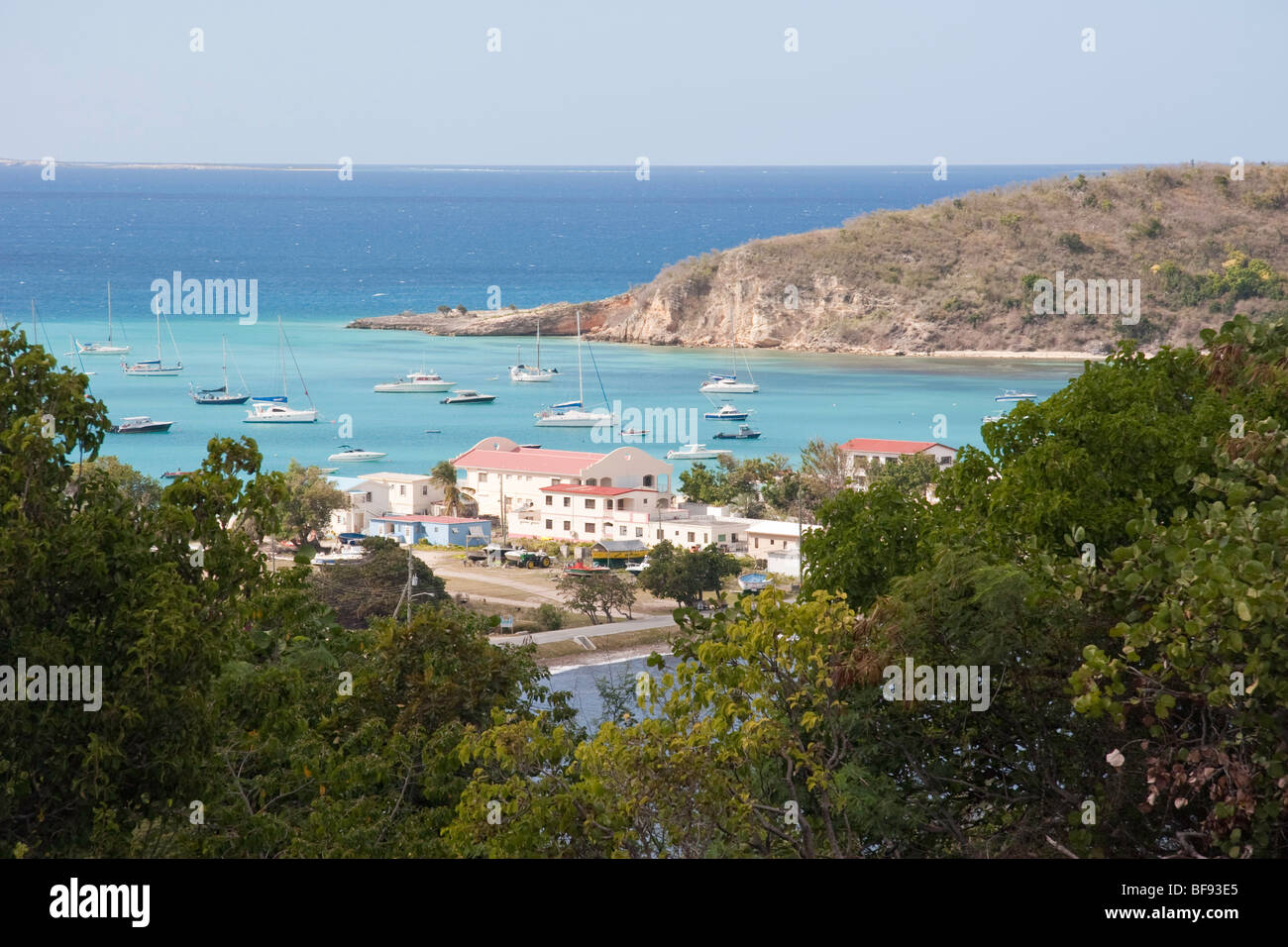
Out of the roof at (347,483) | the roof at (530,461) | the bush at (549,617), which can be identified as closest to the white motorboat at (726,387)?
the roof at (530,461)

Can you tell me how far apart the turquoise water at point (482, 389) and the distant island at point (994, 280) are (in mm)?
3533

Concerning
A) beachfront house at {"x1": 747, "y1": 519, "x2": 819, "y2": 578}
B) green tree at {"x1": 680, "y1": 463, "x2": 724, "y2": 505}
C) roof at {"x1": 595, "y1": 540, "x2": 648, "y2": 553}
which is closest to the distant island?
green tree at {"x1": 680, "y1": 463, "x2": 724, "y2": 505}

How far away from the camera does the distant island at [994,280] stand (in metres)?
95.6

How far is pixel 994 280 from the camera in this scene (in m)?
99.8

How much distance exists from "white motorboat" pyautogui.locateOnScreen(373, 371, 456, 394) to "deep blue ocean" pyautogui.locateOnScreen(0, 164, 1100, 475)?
1037 millimetres

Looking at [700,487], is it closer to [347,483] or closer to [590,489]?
[590,489]

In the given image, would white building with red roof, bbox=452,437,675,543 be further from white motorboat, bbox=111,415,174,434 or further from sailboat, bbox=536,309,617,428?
white motorboat, bbox=111,415,174,434

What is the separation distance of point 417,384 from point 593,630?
1939 inches

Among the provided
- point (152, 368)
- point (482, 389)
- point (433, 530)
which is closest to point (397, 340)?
point (482, 389)

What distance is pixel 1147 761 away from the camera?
22.7 ft

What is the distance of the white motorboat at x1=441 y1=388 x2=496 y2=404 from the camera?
76.7m
